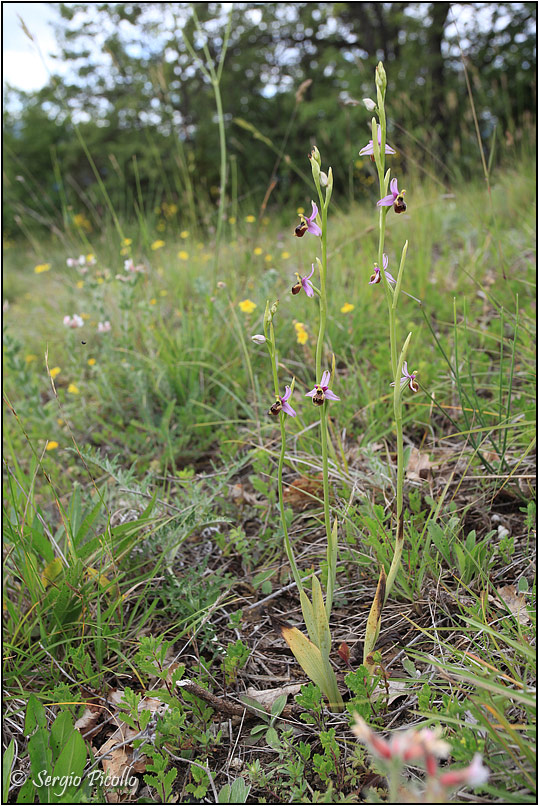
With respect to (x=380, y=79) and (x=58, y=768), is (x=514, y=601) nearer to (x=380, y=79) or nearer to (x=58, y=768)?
(x=58, y=768)

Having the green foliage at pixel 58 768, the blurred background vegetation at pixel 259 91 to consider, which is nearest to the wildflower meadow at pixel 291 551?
the green foliage at pixel 58 768

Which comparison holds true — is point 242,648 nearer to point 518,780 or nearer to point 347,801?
point 347,801

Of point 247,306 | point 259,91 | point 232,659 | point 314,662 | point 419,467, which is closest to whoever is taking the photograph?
point 314,662

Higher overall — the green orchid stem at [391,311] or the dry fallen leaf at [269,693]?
the green orchid stem at [391,311]

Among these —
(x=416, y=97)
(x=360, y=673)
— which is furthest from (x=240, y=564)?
(x=416, y=97)

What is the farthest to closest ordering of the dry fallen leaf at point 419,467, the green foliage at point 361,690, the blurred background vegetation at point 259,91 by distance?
the blurred background vegetation at point 259,91, the dry fallen leaf at point 419,467, the green foliage at point 361,690

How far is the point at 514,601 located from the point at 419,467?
19.0 inches

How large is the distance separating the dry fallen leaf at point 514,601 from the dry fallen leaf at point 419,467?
1.31 ft

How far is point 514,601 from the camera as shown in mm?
1165

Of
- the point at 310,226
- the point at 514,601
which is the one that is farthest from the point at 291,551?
the point at 310,226

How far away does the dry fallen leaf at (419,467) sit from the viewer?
1534 millimetres

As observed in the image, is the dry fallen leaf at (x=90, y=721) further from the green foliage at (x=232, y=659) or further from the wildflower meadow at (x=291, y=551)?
the green foliage at (x=232, y=659)

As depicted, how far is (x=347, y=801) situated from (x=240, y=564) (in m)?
0.70

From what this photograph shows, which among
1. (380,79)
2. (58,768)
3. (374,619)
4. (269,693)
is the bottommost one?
(269,693)
